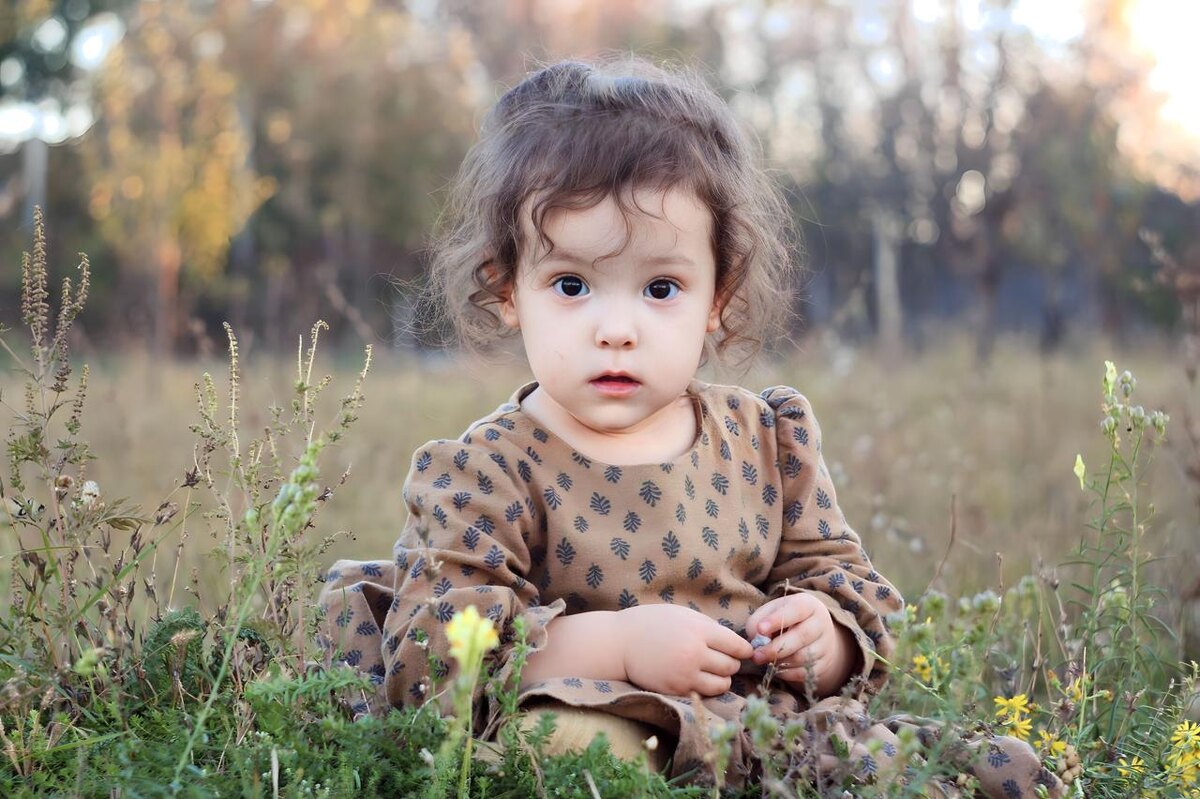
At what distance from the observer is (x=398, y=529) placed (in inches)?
182

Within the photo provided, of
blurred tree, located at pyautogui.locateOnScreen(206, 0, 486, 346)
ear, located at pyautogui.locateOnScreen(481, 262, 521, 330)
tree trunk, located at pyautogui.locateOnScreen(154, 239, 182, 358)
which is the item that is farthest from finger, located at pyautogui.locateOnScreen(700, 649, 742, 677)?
blurred tree, located at pyautogui.locateOnScreen(206, 0, 486, 346)

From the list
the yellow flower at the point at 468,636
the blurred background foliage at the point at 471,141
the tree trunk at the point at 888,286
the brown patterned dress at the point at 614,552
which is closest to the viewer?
the yellow flower at the point at 468,636

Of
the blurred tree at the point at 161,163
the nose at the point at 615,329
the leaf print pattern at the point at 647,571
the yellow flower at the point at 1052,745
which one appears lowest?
the yellow flower at the point at 1052,745

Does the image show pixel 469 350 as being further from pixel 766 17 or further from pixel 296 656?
pixel 766 17

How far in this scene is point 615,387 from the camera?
92.0 inches

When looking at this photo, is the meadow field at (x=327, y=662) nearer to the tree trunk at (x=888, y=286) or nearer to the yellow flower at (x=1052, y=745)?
the yellow flower at (x=1052, y=745)

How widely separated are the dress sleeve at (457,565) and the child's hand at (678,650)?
0.16 metres

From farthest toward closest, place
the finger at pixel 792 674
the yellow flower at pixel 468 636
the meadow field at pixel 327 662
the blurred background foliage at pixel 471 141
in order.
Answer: the blurred background foliage at pixel 471 141 → the finger at pixel 792 674 → the meadow field at pixel 327 662 → the yellow flower at pixel 468 636

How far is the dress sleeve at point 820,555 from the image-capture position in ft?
8.28

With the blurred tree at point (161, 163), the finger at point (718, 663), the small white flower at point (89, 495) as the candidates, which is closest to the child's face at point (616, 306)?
the finger at point (718, 663)

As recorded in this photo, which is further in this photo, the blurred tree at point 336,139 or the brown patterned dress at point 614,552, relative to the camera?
the blurred tree at point 336,139

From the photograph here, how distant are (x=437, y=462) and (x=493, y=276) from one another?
0.44 metres

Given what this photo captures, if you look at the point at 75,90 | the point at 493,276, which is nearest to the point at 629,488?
the point at 493,276

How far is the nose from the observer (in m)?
2.29
